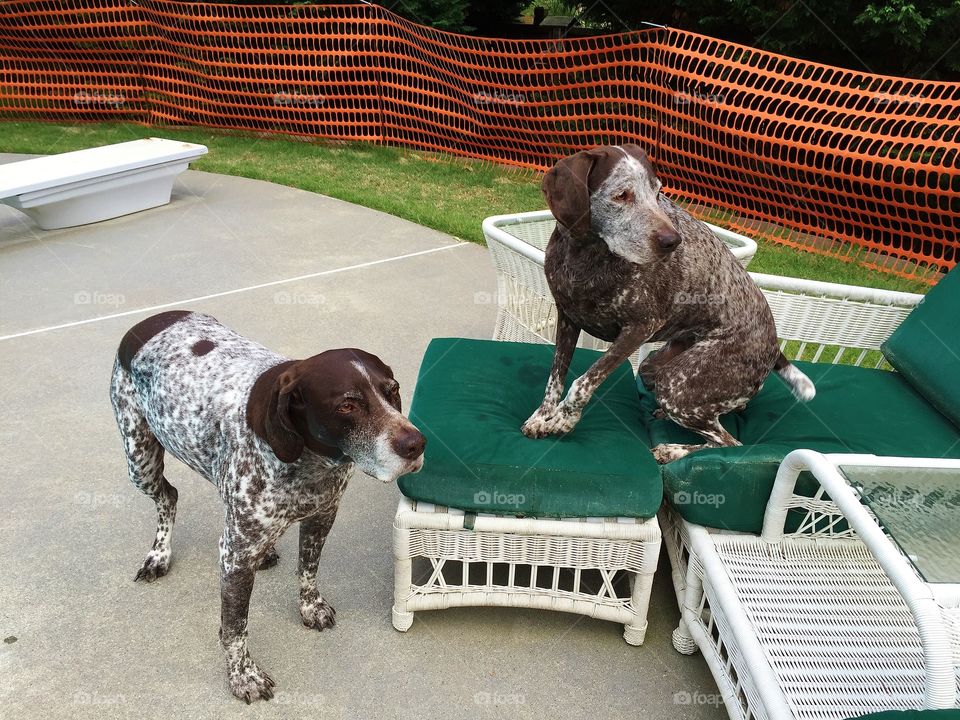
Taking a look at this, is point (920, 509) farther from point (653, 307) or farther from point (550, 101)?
point (550, 101)

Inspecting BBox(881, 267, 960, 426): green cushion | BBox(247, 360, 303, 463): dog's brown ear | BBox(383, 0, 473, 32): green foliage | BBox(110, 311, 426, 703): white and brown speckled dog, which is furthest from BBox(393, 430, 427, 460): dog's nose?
BBox(383, 0, 473, 32): green foliage

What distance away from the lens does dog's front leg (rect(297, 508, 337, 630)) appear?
2516mm

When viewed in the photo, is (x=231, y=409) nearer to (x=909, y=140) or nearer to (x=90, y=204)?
(x=90, y=204)

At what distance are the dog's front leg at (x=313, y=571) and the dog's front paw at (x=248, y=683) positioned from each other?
0.29 m

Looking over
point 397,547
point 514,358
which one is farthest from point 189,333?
point 514,358

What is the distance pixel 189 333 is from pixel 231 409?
0.42 m

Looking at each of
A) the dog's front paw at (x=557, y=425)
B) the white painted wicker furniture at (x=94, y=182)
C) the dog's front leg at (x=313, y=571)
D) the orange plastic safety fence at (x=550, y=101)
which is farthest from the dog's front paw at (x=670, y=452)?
the white painted wicker furniture at (x=94, y=182)

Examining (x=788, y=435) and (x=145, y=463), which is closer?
(x=145, y=463)

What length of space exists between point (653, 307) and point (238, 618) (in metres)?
1.65

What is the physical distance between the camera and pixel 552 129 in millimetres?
8086

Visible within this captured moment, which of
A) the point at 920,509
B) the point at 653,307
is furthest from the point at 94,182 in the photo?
the point at 920,509

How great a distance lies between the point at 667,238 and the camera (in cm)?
241

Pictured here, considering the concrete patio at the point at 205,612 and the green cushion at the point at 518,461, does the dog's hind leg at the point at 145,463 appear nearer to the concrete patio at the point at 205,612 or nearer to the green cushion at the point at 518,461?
the concrete patio at the point at 205,612

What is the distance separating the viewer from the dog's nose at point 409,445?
1997 mm
